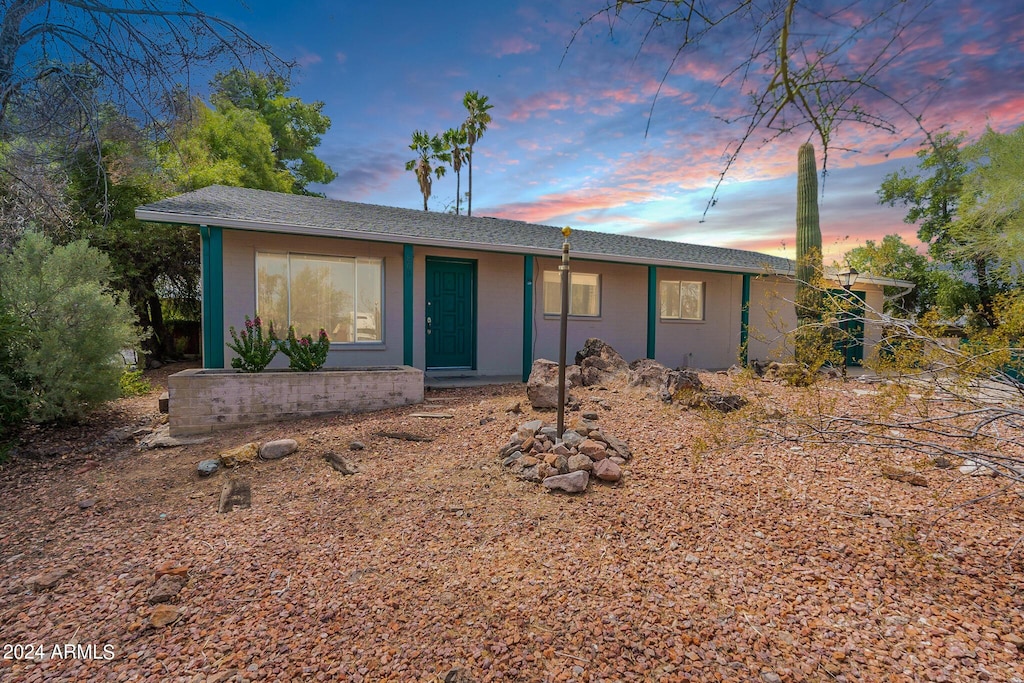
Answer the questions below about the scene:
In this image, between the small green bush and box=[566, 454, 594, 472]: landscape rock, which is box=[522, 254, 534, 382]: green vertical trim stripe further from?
the small green bush

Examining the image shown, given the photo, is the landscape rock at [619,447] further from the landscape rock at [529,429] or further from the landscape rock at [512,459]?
the landscape rock at [512,459]

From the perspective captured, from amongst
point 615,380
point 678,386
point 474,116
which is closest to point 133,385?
point 615,380

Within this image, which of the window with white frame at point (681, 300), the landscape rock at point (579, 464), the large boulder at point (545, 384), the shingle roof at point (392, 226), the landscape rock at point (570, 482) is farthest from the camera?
the window with white frame at point (681, 300)

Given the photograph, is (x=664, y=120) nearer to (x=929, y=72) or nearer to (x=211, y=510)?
(x=929, y=72)

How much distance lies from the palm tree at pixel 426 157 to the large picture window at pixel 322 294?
1628cm

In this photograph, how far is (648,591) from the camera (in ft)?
8.70

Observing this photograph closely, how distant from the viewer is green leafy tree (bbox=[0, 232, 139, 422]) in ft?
18.0

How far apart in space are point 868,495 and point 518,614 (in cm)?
311

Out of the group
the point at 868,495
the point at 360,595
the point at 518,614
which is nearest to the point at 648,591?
the point at 518,614

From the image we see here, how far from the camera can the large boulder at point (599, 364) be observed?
7.25 metres

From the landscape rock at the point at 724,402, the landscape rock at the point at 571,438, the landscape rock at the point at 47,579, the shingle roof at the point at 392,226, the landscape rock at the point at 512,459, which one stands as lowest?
the landscape rock at the point at 47,579

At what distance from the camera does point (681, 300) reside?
1192 cm

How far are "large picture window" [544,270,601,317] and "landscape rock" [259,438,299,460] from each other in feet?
21.1

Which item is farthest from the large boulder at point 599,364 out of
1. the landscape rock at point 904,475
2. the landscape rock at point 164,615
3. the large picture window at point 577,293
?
the landscape rock at point 164,615
